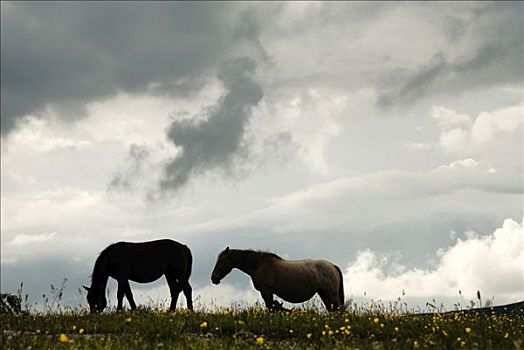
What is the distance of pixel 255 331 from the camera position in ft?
51.9

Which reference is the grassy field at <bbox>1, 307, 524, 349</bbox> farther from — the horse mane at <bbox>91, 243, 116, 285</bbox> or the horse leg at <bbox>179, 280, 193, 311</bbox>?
the horse leg at <bbox>179, 280, 193, 311</bbox>

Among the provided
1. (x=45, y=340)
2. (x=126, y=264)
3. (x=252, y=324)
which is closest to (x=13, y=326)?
(x=45, y=340)

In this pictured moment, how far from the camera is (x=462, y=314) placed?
20.1m

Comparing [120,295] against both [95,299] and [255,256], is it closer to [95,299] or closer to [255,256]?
[95,299]

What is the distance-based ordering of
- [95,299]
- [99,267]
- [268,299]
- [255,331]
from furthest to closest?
[99,267] → [95,299] → [268,299] → [255,331]

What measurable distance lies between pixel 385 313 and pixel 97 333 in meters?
8.00

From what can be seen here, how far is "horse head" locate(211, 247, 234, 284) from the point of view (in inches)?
916

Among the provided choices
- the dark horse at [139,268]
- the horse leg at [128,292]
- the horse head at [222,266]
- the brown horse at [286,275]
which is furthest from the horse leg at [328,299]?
the horse leg at [128,292]

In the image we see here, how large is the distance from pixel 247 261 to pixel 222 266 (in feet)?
3.04

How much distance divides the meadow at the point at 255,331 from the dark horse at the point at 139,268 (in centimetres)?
410

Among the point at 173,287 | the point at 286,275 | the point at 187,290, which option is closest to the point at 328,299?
the point at 286,275

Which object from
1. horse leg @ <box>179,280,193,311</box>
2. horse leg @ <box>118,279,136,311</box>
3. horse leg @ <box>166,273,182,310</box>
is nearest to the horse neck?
horse leg @ <box>179,280,193,311</box>

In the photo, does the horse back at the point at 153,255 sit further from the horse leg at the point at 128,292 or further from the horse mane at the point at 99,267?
the horse leg at the point at 128,292

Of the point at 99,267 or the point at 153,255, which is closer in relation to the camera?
the point at 99,267
